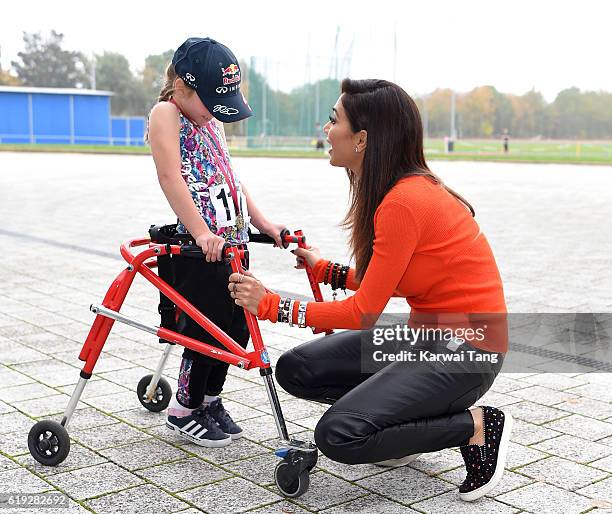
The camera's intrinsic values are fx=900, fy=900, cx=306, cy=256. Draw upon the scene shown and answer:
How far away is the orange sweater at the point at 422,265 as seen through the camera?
3.01m

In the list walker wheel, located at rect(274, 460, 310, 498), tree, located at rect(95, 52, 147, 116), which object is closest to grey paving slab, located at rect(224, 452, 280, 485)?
walker wheel, located at rect(274, 460, 310, 498)

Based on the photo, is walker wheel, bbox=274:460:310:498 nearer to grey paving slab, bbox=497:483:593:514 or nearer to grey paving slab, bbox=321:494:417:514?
grey paving slab, bbox=321:494:417:514

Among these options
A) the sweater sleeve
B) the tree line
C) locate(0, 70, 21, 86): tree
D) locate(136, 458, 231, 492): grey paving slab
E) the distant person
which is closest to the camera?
the sweater sleeve

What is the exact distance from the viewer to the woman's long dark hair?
3.06m

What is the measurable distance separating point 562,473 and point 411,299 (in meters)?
0.88

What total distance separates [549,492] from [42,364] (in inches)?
110

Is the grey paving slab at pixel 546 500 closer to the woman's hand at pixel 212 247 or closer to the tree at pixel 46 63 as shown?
the woman's hand at pixel 212 247

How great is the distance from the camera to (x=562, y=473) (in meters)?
3.36

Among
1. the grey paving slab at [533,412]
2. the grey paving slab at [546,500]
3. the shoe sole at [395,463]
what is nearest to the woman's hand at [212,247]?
the shoe sole at [395,463]

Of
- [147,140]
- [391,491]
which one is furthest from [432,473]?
[147,140]

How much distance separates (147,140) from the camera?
3549 mm

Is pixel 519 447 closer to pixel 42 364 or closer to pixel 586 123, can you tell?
pixel 42 364

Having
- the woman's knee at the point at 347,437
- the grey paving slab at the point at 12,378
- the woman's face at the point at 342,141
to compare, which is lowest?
the grey paving slab at the point at 12,378

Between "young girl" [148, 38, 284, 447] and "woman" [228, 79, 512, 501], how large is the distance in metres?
0.33
